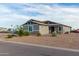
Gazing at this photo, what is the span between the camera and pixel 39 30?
159 ft

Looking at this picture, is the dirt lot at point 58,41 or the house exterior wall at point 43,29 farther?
the house exterior wall at point 43,29

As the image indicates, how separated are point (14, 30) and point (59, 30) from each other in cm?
1304

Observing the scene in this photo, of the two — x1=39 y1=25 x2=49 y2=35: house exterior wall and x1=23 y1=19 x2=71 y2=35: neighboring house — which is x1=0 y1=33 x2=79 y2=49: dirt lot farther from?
x1=23 y1=19 x2=71 y2=35: neighboring house

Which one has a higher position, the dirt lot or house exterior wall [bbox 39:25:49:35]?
the dirt lot

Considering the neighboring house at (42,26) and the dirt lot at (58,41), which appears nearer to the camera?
the dirt lot at (58,41)

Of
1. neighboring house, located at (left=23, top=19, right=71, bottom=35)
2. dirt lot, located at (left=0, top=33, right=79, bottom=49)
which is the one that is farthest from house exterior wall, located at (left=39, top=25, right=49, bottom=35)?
dirt lot, located at (left=0, top=33, right=79, bottom=49)

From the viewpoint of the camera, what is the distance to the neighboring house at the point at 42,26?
48.8 meters

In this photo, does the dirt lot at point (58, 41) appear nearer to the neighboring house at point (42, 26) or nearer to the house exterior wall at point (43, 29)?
the house exterior wall at point (43, 29)

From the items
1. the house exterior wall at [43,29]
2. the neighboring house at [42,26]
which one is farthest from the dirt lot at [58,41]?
the neighboring house at [42,26]

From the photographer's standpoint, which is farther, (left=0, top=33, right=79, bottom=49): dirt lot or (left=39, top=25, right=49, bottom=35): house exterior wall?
(left=39, top=25, right=49, bottom=35): house exterior wall

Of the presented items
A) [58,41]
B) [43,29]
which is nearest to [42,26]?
[43,29]

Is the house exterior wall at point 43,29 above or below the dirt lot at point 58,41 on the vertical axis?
below

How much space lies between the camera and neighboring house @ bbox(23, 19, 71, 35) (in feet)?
160

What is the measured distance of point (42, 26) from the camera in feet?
162
